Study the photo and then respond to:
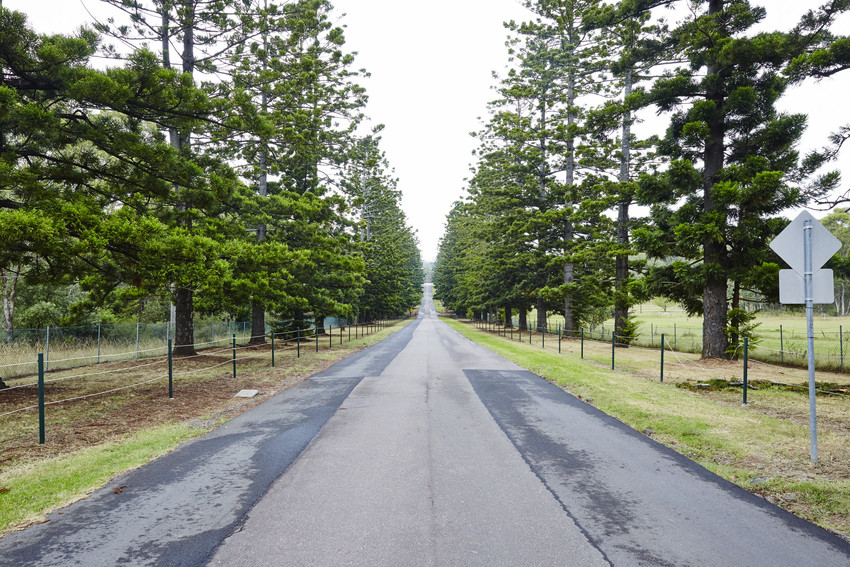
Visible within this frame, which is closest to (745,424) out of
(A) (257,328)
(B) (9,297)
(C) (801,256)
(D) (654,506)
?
(C) (801,256)

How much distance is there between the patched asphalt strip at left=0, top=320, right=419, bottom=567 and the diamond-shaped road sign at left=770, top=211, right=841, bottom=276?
7029 millimetres

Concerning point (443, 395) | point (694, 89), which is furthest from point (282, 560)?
point (694, 89)

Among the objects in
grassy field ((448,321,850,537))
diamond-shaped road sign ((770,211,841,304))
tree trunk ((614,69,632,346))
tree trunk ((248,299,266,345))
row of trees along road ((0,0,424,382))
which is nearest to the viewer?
grassy field ((448,321,850,537))

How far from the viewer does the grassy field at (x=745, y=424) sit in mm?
4762

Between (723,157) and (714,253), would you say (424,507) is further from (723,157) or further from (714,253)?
(723,157)

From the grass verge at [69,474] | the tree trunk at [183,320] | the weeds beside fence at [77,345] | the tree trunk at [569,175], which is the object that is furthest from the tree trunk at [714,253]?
the tree trunk at [183,320]

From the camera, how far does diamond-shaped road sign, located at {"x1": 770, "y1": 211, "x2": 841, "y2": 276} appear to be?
217 inches

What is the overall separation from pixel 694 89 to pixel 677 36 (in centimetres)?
224

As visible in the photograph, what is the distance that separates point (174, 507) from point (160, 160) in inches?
321

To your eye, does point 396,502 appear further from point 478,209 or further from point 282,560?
point 478,209

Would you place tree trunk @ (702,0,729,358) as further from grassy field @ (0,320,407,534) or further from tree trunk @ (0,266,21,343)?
tree trunk @ (0,266,21,343)

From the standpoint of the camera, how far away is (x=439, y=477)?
5.04 metres

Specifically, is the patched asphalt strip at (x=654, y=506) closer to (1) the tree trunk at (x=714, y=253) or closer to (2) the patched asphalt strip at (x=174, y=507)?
(2) the patched asphalt strip at (x=174, y=507)

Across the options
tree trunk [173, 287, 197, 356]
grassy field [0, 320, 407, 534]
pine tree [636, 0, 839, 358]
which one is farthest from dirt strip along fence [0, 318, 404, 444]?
pine tree [636, 0, 839, 358]
